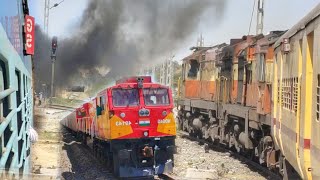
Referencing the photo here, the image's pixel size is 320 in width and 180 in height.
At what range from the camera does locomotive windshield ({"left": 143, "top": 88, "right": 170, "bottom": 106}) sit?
11734mm

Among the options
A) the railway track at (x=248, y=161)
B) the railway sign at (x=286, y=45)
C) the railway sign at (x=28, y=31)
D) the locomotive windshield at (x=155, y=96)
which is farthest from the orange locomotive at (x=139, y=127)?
the railway sign at (x=28, y=31)

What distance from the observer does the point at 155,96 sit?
11836 millimetres

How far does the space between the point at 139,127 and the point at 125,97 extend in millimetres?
806

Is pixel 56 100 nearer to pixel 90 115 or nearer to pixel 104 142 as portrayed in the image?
pixel 90 115

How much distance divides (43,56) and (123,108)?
752 inches

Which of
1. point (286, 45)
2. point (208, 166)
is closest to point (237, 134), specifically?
point (208, 166)

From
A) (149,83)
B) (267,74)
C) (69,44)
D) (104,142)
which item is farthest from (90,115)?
(69,44)

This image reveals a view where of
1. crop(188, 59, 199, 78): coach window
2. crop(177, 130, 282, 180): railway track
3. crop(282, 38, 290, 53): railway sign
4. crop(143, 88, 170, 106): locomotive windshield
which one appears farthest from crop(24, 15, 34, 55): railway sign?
crop(188, 59, 199, 78): coach window

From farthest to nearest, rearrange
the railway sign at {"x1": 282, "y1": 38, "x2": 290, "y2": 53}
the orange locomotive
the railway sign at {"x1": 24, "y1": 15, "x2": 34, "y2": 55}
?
the orange locomotive
the railway sign at {"x1": 282, "y1": 38, "x2": 290, "y2": 53}
the railway sign at {"x1": 24, "y1": 15, "x2": 34, "y2": 55}

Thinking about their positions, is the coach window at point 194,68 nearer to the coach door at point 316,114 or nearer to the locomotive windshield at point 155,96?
the locomotive windshield at point 155,96

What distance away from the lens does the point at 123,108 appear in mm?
11461

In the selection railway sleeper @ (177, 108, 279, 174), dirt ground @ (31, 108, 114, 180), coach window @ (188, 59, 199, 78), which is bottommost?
dirt ground @ (31, 108, 114, 180)

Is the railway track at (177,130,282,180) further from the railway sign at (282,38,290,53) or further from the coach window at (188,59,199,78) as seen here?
the railway sign at (282,38,290,53)

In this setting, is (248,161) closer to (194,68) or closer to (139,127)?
(139,127)
